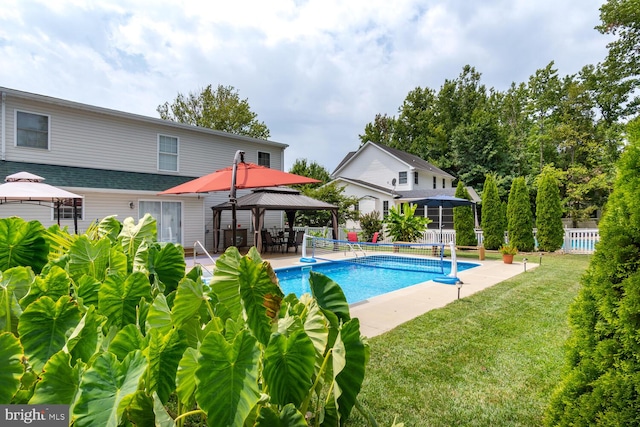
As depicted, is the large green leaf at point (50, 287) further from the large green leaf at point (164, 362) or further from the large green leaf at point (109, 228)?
the large green leaf at point (109, 228)

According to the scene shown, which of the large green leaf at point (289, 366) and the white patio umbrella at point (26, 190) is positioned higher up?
the white patio umbrella at point (26, 190)

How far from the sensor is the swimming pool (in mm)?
9625

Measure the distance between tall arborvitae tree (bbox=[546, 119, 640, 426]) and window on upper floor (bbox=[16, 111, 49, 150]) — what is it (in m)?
15.9

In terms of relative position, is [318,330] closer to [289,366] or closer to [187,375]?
[289,366]

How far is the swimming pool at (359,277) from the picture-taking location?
31.6 feet

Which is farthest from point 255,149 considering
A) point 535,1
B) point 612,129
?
point 612,129

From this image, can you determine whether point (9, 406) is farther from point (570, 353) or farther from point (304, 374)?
point (570, 353)

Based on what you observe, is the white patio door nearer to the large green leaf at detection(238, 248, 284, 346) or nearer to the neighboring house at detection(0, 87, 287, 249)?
the neighboring house at detection(0, 87, 287, 249)

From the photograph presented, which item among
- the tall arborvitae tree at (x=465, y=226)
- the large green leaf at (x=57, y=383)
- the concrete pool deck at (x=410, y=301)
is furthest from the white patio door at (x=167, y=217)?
the large green leaf at (x=57, y=383)

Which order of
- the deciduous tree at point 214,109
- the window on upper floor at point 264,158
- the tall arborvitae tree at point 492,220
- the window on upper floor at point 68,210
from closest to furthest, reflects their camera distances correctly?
1. the window on upper floor at point 68,210
2. the tall arborvitae tree at point 492,220
3. the window on upper floor at point 264,158
4. the deciduous tree at point 214,109

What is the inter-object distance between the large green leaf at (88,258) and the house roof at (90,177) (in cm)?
1268

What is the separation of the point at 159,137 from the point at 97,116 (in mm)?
2433

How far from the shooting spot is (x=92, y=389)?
0.66m

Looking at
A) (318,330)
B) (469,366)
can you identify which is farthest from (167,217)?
(318,330)
